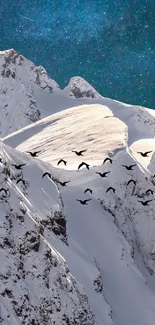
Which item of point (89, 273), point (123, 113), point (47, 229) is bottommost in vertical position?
point (123, 113)

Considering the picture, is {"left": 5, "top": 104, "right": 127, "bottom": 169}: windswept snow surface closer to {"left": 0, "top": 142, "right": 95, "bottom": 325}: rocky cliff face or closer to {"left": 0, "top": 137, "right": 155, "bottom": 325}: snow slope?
{"left": 0, "top": 137, "right": 155, "bottom": 325}: snow slope

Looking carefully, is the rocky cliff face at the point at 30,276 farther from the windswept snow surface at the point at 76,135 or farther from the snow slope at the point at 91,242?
the windswept snow surface at the point at 76,135

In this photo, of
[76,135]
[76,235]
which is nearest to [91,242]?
[76,235]

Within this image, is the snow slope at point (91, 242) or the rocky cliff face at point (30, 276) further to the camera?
the snow slope at point (91, 242)

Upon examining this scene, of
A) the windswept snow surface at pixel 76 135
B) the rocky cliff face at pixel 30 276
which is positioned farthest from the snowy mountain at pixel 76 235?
the windswept snow surface at pixel 76 135

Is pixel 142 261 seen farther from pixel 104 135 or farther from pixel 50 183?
pixel 104 135

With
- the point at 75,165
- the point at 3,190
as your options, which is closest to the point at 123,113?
the point at 75,165

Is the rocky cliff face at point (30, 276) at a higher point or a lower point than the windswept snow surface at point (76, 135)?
higher

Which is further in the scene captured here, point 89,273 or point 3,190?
point 89,273

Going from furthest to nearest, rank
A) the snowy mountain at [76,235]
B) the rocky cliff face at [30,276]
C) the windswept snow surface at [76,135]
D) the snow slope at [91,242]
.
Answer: the windswept snow surface at [76,135] → the snow slope at [91,242] → the snowy mountain at [76,235] → the rocky cliff face at [30,276]

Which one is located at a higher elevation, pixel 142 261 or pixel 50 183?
pixel 50 183
